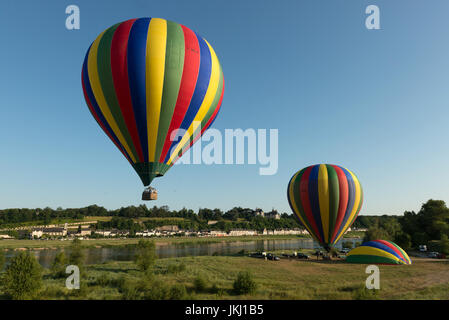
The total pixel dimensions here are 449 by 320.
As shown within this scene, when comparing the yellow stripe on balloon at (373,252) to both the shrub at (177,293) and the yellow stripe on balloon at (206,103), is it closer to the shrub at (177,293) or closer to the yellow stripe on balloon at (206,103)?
the shrub at (177,293)

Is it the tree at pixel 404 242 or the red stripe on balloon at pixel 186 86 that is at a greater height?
the red stripe on balloon at pixel 186 86

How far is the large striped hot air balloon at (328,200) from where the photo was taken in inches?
1249

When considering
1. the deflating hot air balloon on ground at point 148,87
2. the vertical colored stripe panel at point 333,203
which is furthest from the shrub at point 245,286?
the vertical colored stripe panel at point 333,203

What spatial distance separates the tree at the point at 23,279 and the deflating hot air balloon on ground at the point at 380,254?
32.8m

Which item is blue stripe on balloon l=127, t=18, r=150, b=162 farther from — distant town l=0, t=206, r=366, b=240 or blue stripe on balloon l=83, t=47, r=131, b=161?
distant town l=0, t=206, r=366, b=240

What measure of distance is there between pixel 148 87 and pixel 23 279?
16805mm

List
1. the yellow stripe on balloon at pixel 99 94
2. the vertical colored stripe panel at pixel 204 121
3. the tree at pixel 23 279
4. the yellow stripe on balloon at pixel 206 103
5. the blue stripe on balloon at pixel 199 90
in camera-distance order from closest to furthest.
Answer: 1. the yellow stripe on balloon at pixel 99 94
2. the blue stripe on balloon at pixel 199 90
3. the yellow stripe on balloon at pixel 206 103
4. the tree at pixel 23 279
5. the vertical colored stripe panel at pixel 204 121

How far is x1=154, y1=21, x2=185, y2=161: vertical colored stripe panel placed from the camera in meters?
17.0

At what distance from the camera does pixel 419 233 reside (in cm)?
A: 5091

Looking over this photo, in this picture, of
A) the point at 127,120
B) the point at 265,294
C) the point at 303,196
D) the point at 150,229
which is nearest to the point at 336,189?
the point at 303,196

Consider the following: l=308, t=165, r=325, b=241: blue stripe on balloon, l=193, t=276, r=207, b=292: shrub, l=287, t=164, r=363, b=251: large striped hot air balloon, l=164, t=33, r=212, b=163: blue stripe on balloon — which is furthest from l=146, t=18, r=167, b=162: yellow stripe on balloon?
l=287, t=164, r=363, b=251: large striped hot air balloon

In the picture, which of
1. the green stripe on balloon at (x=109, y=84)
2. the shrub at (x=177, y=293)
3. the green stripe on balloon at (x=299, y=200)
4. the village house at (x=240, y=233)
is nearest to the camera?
the green stripe on balloon at (x=109, y=84)
